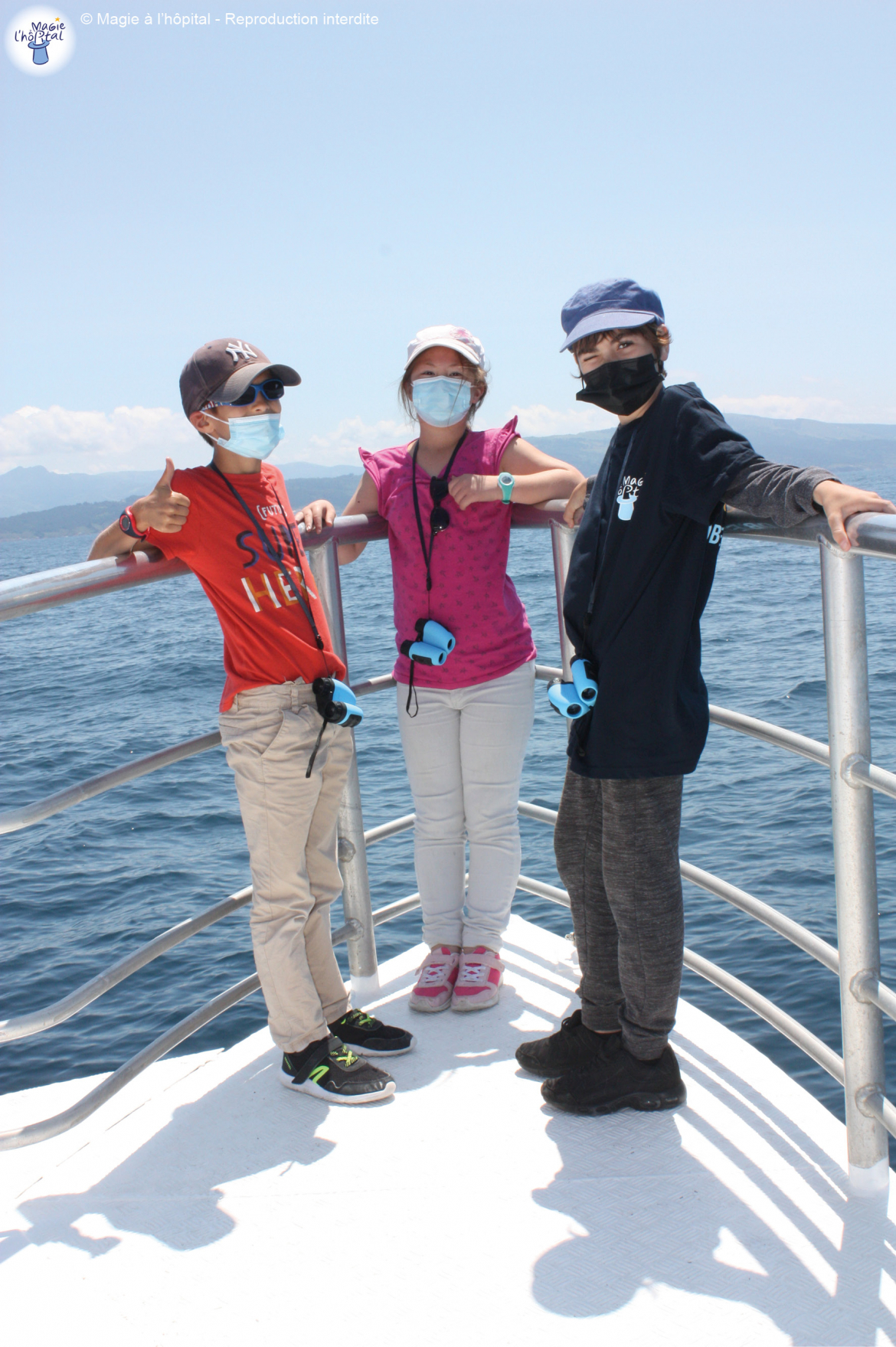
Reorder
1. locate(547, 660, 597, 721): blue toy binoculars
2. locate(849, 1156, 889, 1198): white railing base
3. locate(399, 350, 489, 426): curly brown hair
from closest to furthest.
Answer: locate(849, 1156, 889, 1198): white railing base → locate(547, 660, 597, 721): blue toy binoculars → locate(399, 350, 489, 426): curly brown hair

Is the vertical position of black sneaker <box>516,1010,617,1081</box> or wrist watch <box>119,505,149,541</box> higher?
wrist watch <box>119,505,149,541</box>

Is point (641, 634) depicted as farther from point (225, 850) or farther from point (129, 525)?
point (225, 850)

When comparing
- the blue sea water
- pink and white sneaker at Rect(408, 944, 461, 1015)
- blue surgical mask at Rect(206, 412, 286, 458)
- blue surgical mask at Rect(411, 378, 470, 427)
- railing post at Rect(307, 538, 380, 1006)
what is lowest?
the blue sea water

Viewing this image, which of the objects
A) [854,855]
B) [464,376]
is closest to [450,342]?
[464,376]

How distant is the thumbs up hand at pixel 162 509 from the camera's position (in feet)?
6.32

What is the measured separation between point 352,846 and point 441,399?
1086mm

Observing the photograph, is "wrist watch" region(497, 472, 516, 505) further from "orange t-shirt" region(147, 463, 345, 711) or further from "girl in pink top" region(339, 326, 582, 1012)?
"orange t-shirt" region(147, 463, 345, 711)

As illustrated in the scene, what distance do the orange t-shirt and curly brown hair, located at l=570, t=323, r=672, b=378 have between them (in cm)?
73

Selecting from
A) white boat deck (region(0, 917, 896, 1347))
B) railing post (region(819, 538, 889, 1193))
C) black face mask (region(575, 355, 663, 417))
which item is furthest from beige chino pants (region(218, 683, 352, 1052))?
railing post (region(819, 538, 889, 1193))

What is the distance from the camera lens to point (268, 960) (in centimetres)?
212

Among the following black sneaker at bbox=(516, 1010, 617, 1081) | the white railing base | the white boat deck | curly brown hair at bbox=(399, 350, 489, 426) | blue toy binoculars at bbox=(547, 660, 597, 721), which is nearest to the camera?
the white boat deck

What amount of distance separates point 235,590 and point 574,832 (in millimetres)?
849

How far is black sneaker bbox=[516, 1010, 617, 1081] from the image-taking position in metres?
2.13

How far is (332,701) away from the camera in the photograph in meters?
2.09
